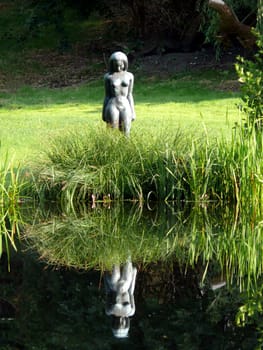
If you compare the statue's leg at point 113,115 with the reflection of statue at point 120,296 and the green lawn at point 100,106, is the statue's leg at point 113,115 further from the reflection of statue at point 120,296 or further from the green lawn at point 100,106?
the reflection of statue at point 120,296

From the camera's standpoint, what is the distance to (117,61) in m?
14.9

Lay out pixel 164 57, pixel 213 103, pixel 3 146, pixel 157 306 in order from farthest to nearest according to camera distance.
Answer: pixel 164 57
pixel 213 103
pixel 3 146
pixel 157 306

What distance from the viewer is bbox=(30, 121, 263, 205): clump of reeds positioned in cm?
1346

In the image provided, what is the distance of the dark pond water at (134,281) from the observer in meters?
7.93

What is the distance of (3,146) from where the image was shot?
18.5m

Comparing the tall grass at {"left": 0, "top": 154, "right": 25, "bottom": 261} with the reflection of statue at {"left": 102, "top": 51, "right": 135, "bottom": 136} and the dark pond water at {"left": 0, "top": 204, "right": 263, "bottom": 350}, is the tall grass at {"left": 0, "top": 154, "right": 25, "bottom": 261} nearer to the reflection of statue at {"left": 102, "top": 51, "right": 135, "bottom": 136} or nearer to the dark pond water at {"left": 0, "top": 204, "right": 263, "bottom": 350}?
the dark pond water at {"left": 0, "top": 204, "right": 263, "bottom": 350}

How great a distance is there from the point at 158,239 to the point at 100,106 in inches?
534

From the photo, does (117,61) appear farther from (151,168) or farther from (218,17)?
(218,17)

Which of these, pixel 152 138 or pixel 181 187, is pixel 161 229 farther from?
pixel 152 138

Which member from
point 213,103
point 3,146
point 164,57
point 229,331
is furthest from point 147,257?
point 164,57

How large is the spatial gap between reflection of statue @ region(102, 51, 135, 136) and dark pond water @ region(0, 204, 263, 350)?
1918 mm

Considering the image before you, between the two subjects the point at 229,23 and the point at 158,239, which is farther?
the point at 229,23

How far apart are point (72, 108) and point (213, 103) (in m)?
3.62

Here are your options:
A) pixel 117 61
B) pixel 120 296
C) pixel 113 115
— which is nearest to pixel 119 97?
pixel 113 115
